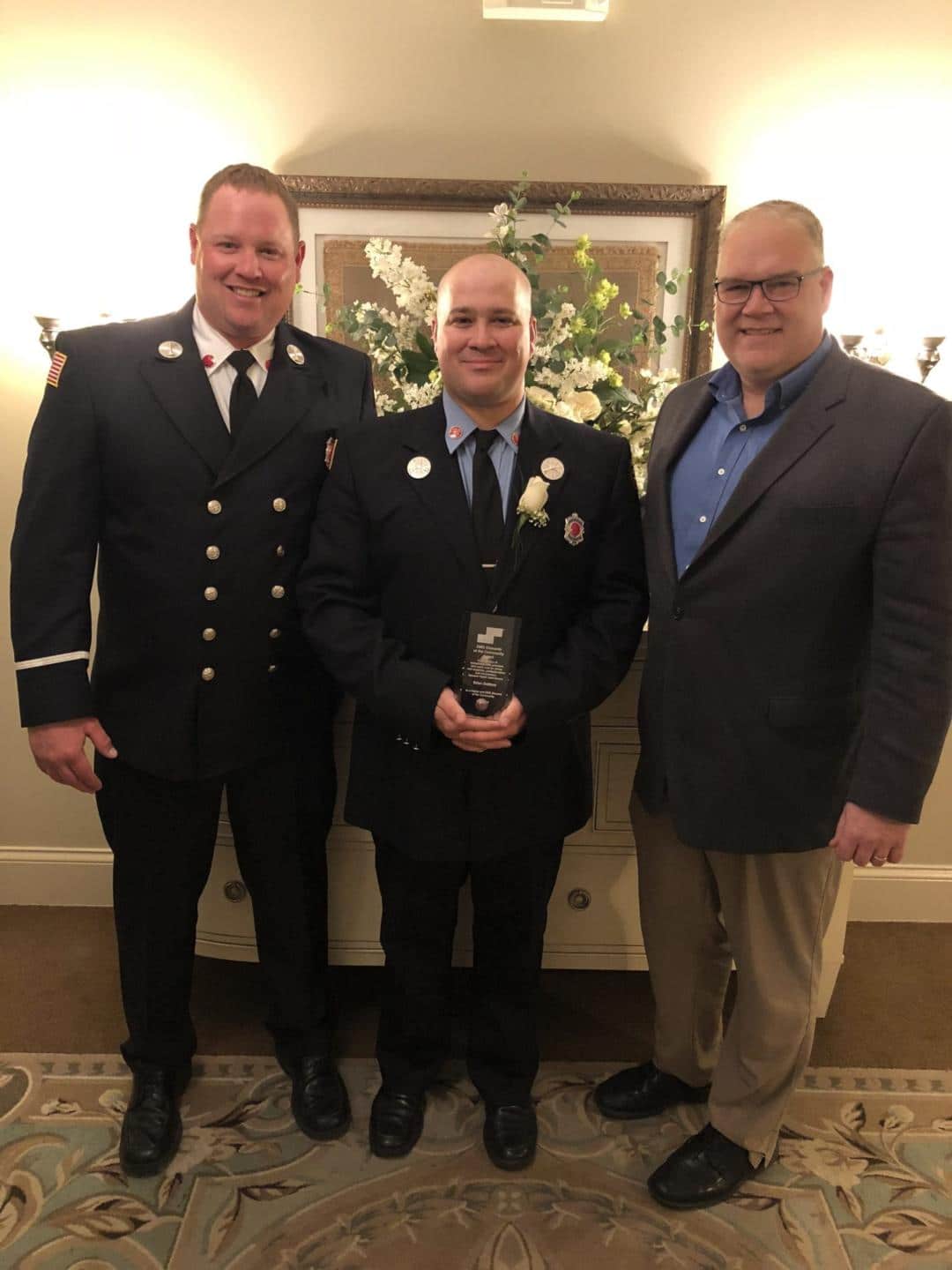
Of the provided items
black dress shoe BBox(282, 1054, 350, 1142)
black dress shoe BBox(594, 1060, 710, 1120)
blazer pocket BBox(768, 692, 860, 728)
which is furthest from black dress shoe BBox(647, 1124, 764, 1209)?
blazer pocket BBox(768, 692, 860, 728)

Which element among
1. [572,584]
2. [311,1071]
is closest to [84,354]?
[572,584]

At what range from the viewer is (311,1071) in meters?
1.91

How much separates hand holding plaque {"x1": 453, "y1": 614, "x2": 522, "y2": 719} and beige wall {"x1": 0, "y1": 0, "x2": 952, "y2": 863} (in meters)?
1.47

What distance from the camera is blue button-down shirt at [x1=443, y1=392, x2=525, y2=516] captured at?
159 cm

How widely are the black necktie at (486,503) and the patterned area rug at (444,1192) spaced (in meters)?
1.20

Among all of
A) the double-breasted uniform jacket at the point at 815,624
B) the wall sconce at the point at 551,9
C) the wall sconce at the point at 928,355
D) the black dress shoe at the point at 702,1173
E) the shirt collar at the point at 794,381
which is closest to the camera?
the double-breasted uniform jacket at the point at 815,624

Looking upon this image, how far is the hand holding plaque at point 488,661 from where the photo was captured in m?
1.50

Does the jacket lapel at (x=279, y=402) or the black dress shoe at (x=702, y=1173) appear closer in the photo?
the jacket lapel at (x=279, y=402)

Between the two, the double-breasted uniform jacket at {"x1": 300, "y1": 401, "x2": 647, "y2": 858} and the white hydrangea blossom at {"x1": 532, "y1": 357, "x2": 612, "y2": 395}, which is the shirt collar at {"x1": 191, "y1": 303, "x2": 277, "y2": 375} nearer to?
the double-breasted uniform jacket at {"x1": 300, "y1": 401, "x2": 647, "y2": 858}

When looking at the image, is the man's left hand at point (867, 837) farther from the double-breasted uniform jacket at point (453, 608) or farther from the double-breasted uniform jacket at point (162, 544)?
the double-breasted uniform jacket at point (162, 544)

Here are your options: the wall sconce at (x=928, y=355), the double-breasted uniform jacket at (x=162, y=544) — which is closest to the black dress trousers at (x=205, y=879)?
the double-breasted uniform jacket at (x=162, y=544)

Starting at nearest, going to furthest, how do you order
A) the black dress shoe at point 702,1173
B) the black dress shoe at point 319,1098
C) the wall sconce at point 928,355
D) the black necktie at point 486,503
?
the black necktie at point 486,503 < the black dress shoe at point 702,1173 < the black dress shoe at point 319,1098 < the wall sconce at point 928,355

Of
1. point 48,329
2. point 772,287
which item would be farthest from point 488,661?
point 48,329

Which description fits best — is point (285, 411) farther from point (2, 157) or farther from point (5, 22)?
point (5, 22)
